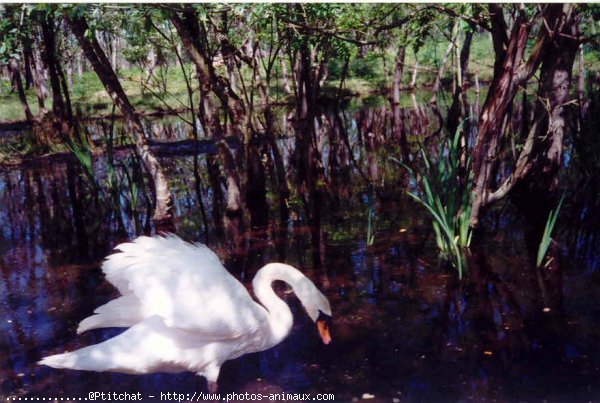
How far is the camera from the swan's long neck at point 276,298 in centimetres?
326

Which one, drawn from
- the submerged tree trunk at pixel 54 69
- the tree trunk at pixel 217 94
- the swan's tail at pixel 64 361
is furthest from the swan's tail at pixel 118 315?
the submerged tree trunk at pixel 54 69

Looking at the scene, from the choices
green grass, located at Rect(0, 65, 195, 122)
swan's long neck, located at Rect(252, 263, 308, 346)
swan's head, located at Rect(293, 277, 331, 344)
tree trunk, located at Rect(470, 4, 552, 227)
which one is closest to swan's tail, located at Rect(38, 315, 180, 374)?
swan's long neck, located at Rect(252, 263, 308, 346)

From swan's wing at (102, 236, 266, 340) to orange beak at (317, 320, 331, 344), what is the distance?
325mm

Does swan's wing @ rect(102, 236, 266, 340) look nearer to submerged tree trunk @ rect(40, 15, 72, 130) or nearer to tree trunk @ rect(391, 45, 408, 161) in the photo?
tree trunk @ rect(391, 45, 408, 161)

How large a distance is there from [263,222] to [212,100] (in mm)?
1417

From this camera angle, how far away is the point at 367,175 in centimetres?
721

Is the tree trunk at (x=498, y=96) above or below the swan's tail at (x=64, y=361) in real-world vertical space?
above

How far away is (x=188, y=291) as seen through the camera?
10.2ft

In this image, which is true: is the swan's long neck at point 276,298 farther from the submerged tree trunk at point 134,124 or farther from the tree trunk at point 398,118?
the tree trunk at point 398,118

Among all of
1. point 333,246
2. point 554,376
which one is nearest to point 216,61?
point 333,246

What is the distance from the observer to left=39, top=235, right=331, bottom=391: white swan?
120 inches

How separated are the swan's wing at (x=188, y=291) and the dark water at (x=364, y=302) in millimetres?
339

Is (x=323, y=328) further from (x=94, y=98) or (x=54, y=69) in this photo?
(x=94, y=98)

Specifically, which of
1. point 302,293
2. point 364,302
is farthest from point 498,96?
point 302,293
